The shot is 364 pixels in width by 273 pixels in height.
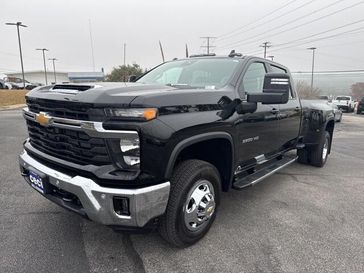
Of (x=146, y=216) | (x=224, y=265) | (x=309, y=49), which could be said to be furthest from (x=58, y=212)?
(x=309, y=49)

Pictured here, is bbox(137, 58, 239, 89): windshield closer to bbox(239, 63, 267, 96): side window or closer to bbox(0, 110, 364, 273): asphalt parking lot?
bbox(239, 63, 267, 96): side window

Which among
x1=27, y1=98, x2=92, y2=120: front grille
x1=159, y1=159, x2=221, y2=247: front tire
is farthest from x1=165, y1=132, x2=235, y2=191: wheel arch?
x1=27, y1=98, x2=92, y2=120: front grille

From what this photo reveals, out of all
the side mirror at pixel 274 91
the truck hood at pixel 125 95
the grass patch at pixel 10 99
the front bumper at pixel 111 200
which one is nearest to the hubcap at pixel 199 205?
the front bumper at pixel 111 200

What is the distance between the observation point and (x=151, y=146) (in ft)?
8.25

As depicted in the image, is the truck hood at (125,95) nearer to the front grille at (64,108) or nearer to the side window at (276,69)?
the front grille at (64,108)

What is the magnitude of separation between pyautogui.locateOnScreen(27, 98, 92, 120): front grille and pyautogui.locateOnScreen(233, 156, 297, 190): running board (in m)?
1.92

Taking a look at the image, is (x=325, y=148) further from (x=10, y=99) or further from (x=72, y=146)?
(x=10, y=99)

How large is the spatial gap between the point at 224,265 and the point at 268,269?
0.38m

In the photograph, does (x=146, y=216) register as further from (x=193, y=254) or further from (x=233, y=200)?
(x=233, y=200)

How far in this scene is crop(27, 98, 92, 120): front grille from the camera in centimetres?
252

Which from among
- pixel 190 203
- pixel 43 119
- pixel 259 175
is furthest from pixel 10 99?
pixel 190 203

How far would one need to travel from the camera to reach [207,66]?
4070mm

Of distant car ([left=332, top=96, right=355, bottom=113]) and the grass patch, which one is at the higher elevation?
the grass patch

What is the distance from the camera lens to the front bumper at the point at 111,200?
8.04ft
